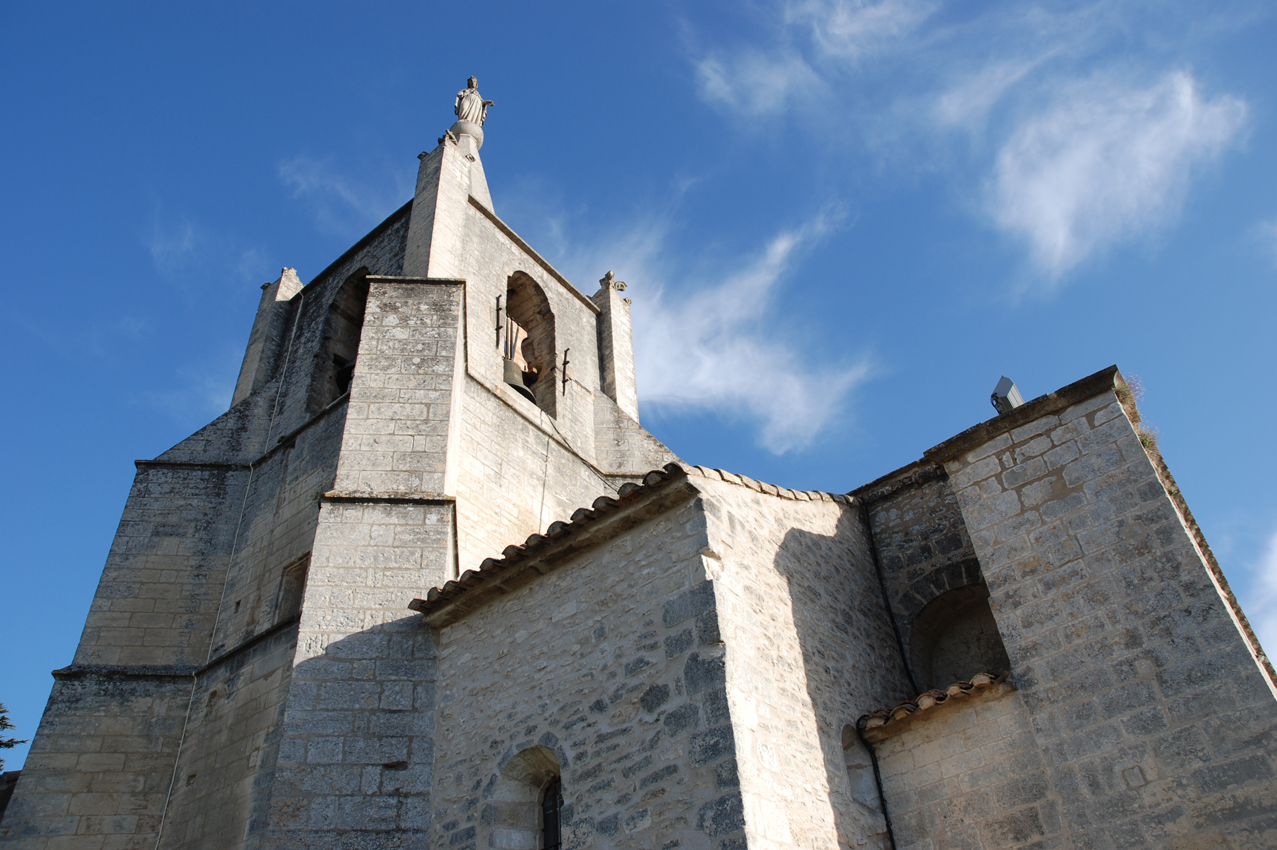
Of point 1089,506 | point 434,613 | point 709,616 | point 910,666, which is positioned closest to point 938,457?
point 1089,506

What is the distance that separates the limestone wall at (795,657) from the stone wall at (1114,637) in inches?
47.2

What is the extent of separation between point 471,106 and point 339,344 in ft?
27.1

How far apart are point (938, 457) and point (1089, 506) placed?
119 centimetres

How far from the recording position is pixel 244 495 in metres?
10.2

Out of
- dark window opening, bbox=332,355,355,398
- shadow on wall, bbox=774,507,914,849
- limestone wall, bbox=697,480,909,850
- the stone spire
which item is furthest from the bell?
limestone wall, bbox=697,480,909,850

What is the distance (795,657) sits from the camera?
6.25 metres

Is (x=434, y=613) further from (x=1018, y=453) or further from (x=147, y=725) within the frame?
(x=1018, y=453)

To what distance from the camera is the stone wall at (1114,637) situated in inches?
198

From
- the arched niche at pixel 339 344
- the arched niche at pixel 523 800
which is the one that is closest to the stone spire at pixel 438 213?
the arched niche at pixel 339 344

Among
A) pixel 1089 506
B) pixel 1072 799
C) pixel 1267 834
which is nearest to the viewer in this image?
pixel 1267 834

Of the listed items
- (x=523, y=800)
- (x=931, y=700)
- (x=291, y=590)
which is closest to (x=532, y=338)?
(x=291, y=590)

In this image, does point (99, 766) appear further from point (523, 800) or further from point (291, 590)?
point (523, 800)

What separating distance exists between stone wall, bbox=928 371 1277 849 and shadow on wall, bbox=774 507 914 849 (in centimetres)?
118

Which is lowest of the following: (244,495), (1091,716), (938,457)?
(1091,716)
